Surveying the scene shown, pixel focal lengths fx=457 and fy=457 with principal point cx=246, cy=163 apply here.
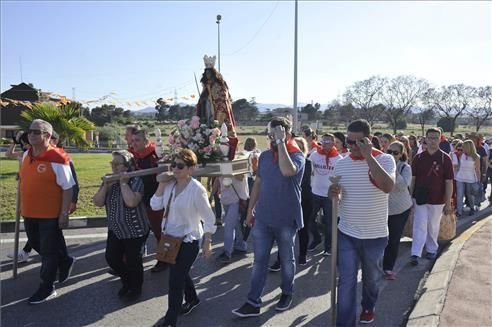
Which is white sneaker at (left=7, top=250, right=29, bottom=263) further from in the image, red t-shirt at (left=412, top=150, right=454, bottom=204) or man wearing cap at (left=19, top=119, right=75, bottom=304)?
red t-shirt at (left=412, top=150, right=454, bottom=204)

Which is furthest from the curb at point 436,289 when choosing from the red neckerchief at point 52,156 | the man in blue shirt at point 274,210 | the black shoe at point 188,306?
the red neckerchief at point 52,156

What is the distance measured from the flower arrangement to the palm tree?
9.74 metres

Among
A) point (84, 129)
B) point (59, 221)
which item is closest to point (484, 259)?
point (59, 221)

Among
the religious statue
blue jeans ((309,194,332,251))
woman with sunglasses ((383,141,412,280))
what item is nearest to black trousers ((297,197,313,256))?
blue jeans ((309,194,332,251))

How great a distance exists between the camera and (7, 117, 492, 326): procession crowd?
13.1 ft

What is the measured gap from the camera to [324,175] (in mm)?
6867

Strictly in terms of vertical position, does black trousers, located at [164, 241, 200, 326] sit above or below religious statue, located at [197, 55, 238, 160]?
below

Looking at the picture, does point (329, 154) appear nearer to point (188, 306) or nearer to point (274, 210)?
point (274, 210)

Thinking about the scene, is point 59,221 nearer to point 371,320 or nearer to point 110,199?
point 110,199

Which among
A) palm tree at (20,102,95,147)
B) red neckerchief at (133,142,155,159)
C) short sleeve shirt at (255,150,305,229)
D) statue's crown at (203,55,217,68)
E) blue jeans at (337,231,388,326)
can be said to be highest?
statue's crown at (203,55,217,68)

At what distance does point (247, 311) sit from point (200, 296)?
2.81 ft

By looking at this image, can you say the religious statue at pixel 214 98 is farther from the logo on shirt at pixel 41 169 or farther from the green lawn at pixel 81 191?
the green lawn at pixel 81 191

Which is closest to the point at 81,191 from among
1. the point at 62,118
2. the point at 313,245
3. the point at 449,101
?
the point at 62,118

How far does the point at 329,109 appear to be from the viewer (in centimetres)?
6950
